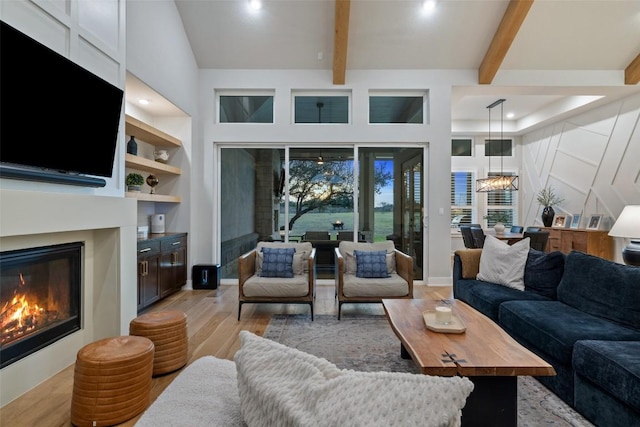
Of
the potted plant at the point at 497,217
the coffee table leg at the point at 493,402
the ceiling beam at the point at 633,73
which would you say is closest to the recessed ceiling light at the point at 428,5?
the ceiling beam at the point at 633,73

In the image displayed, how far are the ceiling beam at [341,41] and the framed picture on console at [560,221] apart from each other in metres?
5.39

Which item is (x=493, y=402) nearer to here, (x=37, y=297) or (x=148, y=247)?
(x=37, y=297)

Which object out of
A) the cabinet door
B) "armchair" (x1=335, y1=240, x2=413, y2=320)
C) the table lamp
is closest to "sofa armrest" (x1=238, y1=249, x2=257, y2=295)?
"armchair" (x1=335, y1=240, x2=413, y2=320)

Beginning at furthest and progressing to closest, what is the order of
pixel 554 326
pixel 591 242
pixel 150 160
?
pixel 591 242, pixel 150 160, pixel 554 326

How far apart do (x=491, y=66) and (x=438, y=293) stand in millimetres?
3444

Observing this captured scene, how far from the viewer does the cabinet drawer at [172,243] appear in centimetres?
442

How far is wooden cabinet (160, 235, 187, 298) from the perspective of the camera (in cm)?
442

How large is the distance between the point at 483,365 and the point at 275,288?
93.8 inches

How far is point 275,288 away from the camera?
3682 millimetres

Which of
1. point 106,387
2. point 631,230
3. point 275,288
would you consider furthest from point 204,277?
point 631,230

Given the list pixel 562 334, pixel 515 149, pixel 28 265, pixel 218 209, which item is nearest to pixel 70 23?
pixel 28 265

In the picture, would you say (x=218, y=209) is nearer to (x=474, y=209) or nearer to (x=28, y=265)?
(x=28, y=265)

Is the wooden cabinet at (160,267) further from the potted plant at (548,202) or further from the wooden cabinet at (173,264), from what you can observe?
the potted plant at (548,202)

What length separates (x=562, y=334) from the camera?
2.21 m
